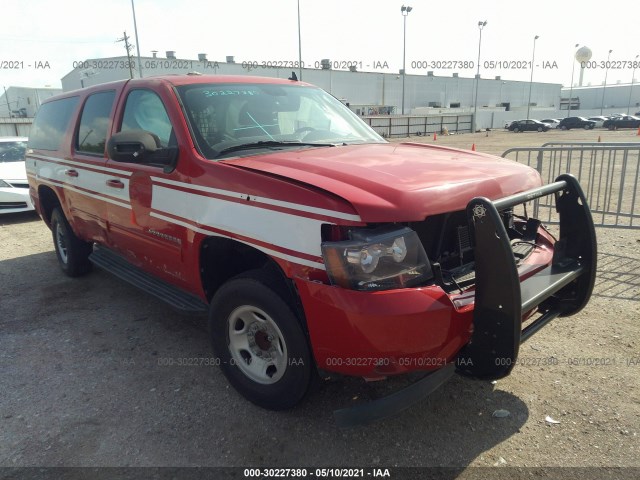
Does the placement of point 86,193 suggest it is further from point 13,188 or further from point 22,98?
point 22,98

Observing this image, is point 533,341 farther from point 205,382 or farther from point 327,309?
point 205,382

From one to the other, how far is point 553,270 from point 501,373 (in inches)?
33.2

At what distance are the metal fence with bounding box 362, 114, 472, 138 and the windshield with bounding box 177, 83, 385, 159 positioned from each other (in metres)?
36.6

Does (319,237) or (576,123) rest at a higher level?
(319,237)

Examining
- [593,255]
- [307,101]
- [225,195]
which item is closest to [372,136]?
[307,101]

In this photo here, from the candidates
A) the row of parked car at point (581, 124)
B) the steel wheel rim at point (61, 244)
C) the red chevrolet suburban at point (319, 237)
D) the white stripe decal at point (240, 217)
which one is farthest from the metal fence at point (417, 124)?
the white stripe decal at point (240, 217)

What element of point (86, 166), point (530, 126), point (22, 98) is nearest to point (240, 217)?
point (86, 166)

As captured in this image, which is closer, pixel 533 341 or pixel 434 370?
pixel 434 370

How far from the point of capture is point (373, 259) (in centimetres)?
221

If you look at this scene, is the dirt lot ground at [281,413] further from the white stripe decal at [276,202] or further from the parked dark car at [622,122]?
the parked dark car at [622,122]

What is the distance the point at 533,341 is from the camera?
12.2ft

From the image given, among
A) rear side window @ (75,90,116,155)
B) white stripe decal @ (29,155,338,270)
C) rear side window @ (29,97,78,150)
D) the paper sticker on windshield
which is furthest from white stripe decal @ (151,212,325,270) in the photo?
rear side window @ (29,97,78,150)

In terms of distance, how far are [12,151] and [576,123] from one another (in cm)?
6020

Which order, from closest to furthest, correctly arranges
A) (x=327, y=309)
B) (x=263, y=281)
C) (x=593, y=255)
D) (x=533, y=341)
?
(x=327, y=309)
(x=263, y=281)
(x=593, y=255)
(x=533, y=341)
